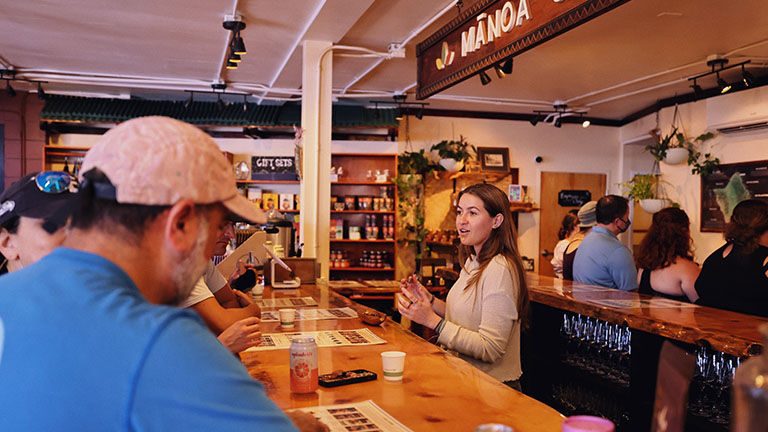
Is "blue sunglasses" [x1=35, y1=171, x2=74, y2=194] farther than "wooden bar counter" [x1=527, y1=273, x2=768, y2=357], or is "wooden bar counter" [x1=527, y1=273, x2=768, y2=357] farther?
"wooden bar counter" [x1=527, y1=273, x2=768, y2=357]

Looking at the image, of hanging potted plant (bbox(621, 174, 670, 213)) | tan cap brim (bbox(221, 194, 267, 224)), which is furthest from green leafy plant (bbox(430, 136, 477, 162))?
tan cap brim (bbox(221, 194, 267, 224))

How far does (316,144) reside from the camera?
5723 millimetres

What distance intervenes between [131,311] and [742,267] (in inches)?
149

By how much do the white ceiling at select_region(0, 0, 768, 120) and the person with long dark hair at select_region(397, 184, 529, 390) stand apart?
2.57m

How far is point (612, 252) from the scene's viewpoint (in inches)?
176

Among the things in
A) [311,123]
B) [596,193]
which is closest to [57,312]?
[311,123]

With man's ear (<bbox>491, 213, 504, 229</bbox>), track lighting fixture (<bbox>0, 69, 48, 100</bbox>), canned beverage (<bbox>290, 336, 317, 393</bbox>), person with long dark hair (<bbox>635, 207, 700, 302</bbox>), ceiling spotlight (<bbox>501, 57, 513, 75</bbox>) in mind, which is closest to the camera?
canned beverage (<bbox>290, 336, 317, 393</bbox>)

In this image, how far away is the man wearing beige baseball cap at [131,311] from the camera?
0.77 m

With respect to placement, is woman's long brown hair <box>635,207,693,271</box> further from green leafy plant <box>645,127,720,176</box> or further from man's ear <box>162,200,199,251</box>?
man's ear <box>162,200,199,251</box>

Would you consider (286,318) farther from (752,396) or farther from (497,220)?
(752,396)

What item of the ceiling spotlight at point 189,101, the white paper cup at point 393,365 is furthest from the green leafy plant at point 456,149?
the white paper cup at point 393,365

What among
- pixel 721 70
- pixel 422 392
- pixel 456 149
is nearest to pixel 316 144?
pixel 456 149

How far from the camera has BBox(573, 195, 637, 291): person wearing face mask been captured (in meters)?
4.46

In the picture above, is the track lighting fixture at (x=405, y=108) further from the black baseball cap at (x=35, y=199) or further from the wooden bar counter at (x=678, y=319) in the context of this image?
the black baseball cap at (x=35, y=199)
